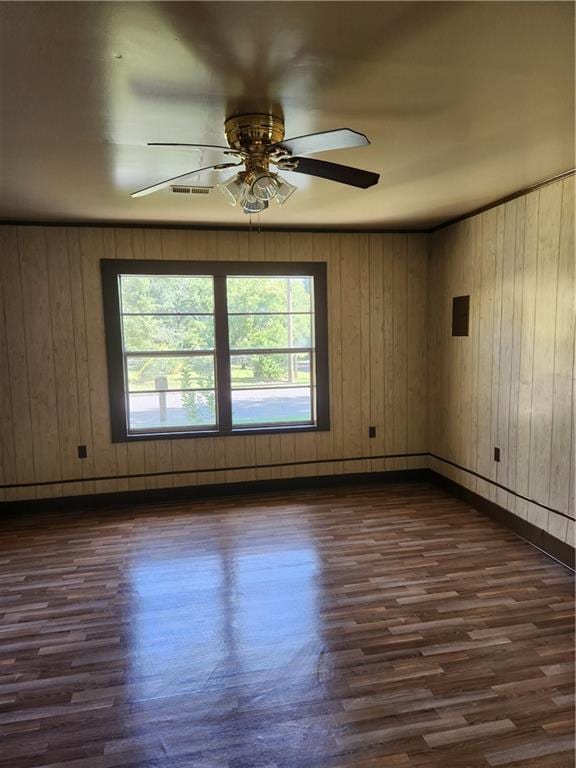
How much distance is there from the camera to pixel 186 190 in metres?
3.21

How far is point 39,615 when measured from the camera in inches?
109

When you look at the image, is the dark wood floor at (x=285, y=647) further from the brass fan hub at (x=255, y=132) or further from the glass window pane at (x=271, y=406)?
the brass fan hub at (x=255, y=132)

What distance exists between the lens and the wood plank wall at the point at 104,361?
4.25 metres

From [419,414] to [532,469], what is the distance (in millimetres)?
1652

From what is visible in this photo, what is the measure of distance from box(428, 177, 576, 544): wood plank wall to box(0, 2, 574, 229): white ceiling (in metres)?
0.51

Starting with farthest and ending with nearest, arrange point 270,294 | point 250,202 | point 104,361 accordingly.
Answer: point 270,294 < point 104,361 < point 250,202

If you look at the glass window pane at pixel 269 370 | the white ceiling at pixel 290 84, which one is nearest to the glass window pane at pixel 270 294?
the glass window pane at pixel 269 370

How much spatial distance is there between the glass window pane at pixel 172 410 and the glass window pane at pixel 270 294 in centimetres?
90

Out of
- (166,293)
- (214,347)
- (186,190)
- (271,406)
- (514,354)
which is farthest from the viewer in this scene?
(271,406)

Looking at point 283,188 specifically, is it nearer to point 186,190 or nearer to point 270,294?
point 186,190

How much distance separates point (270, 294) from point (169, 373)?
1.20 metres

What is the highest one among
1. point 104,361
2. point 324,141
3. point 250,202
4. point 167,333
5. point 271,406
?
point 324,141

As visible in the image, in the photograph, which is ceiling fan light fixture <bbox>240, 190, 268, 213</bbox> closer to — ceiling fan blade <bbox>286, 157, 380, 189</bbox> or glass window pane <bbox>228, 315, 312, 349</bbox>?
ceiling fan blade <bbox>286, 157, 380, 189</bbox>

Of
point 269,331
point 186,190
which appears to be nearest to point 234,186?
point 186,190
